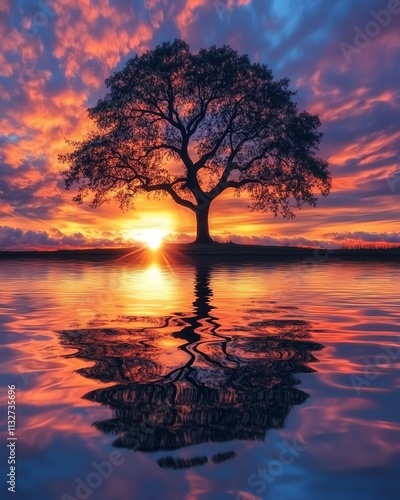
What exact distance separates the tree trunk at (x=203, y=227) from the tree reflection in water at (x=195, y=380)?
2964 centimetres

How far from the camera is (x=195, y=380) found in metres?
4.61

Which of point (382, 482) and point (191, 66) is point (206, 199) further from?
point (382, 482)

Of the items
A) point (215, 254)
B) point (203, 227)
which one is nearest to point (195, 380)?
point (215, 254)

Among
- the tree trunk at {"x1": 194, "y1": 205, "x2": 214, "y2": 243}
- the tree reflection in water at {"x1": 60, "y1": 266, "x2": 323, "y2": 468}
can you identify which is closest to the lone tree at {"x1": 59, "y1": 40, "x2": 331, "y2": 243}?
the tree trunk at {"x1": 194, "y1": 205, "x2": 214, "y2": 243}

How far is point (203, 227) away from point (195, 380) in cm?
3309

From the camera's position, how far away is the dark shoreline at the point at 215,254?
32.6 metres

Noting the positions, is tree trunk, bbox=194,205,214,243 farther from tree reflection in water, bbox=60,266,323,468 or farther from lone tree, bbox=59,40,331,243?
tree reflection in water, bbox=60,266,323,468

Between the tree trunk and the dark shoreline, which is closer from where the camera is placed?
the dark shoreline

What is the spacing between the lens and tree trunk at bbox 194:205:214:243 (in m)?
37.4

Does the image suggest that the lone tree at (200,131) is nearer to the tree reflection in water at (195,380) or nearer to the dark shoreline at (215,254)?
the dark shoreline at (215,254)

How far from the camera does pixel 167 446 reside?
10.5 feet

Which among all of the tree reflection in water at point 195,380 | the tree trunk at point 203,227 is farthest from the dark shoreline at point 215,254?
the tree reflection in water at point 195,380

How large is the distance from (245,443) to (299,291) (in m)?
9.82

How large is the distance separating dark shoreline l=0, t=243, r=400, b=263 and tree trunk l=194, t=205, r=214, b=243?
141 cm
